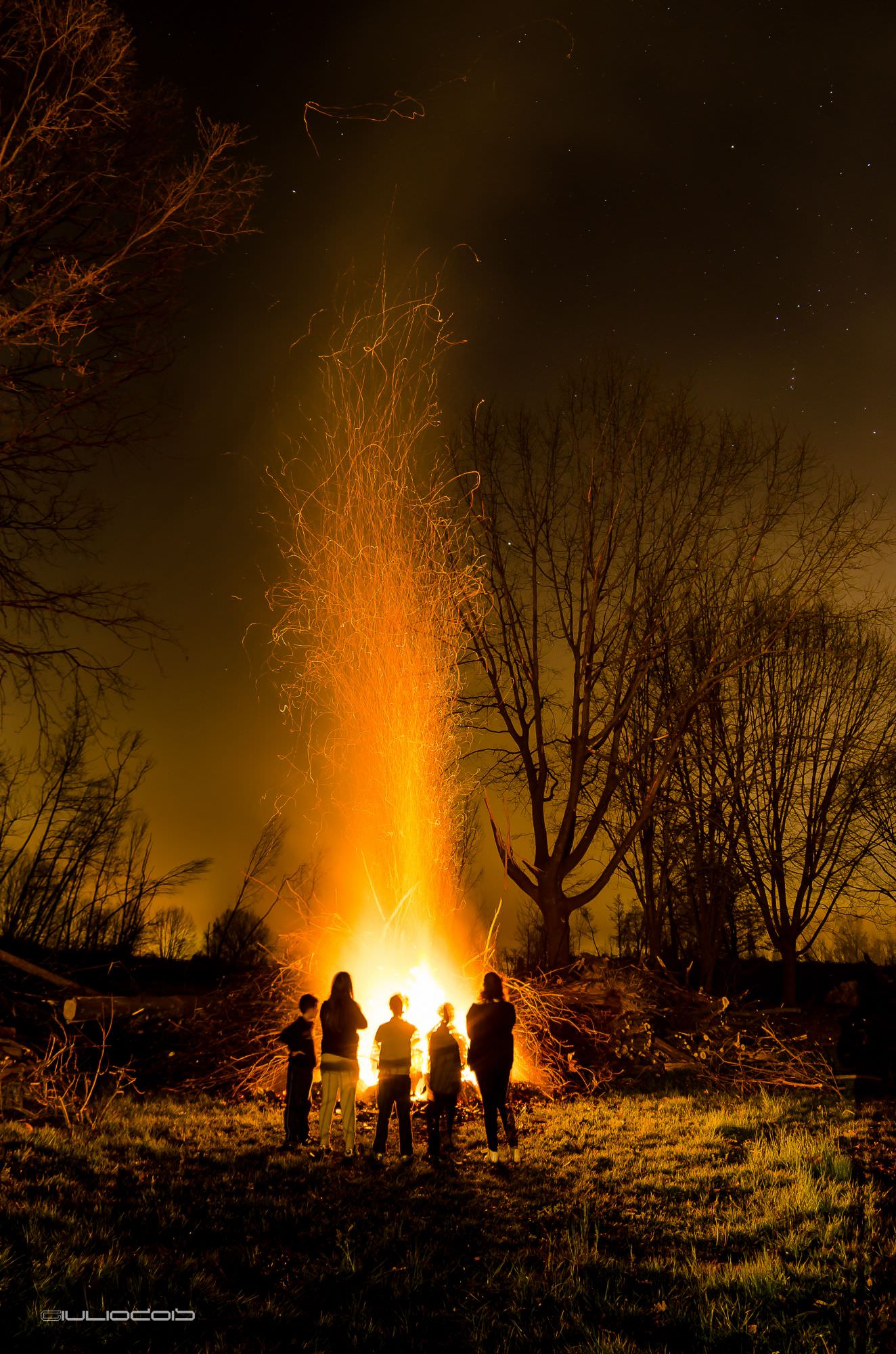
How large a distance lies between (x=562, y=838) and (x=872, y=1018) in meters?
4.49

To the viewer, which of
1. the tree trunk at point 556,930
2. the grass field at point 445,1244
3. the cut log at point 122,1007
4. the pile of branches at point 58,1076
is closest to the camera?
the grass field at point 445,1244

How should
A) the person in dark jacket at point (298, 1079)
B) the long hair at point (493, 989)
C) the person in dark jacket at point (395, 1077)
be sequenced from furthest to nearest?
the long hair at point (493, 989)
the person in dark jacket at point (298, 1079)
the person in dark jacket at point (395, 1077)

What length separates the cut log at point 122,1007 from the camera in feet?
31.2

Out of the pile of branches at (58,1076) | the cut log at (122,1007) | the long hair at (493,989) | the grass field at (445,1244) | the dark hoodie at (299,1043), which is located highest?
the long hair at (493,989)

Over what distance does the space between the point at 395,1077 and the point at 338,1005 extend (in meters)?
0.75

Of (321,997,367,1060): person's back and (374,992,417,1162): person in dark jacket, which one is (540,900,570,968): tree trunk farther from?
(321,997,367,1060): person's back

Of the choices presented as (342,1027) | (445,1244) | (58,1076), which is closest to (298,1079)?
(342,1027)

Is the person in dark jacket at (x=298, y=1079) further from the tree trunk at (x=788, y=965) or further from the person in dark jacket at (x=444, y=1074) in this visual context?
the tree trunk at (x=788, y=965)

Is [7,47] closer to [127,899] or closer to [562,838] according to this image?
[562,838]

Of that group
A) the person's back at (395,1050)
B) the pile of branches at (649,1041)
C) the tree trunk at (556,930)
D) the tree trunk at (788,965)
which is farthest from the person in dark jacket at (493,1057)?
the tree trunk at (788,965)

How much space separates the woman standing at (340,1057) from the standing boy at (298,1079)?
0.41ft

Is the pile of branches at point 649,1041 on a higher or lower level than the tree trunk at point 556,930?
lower

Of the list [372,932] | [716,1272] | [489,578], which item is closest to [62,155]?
[489,578]

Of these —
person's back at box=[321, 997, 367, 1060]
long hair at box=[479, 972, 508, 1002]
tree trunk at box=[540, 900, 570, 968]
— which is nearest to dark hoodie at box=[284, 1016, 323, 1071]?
person's back at box=[321, 997, 367, 1060]
